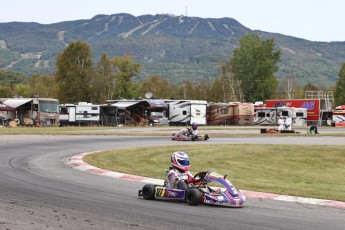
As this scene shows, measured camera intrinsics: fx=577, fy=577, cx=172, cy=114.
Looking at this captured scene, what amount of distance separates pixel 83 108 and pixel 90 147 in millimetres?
35077

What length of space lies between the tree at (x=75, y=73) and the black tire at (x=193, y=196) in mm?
88245

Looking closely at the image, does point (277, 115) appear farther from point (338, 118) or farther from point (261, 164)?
point (261, 164)

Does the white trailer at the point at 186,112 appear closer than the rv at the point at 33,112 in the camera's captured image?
No

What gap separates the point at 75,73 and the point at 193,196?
295ft

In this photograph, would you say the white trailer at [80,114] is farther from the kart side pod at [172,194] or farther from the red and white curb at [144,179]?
the kart side pod at [172,194]

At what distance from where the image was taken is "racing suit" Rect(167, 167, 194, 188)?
12148 mm

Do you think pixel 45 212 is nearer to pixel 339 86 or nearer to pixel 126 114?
pixel 126 114

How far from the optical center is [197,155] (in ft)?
83.6

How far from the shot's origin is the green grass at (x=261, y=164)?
1512cm

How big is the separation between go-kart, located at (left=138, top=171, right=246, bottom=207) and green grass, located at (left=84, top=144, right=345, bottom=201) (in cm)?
257

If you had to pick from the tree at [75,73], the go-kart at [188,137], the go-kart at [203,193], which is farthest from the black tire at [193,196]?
the tree at [75,73]

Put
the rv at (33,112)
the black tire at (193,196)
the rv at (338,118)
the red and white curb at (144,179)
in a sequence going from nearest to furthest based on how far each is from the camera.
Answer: the black tire at (193,196) → the red and white curb at (144,179) → the rv at (33,112) → the rv at (338,118)

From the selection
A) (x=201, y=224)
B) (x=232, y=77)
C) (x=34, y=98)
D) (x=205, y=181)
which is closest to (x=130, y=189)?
(x=205, y=181)

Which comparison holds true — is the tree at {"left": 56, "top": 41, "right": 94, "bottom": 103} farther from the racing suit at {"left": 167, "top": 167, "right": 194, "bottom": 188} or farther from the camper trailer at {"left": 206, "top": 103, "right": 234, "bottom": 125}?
the racing suit at {"left": 167, "top": 167, "right": 194, "bottom": 188}
